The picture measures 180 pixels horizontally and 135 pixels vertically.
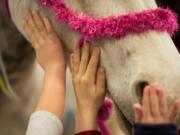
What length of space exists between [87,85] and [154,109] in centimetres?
14

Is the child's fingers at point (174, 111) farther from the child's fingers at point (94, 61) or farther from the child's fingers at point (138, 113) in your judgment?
the child's fingers at point (94, 61)

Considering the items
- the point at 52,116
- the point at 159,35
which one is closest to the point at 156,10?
the point at 159,35

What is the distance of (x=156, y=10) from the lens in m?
0.72

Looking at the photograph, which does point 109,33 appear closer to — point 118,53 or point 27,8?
point 118,53

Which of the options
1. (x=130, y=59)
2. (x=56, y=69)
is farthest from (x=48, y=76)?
(x=130, y=59)

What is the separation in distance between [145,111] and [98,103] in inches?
4.7

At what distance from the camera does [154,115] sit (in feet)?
2.17

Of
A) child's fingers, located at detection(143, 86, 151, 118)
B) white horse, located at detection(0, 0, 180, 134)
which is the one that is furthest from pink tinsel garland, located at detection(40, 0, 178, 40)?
child's fingers, located at detection(143, 86, 151, 118)

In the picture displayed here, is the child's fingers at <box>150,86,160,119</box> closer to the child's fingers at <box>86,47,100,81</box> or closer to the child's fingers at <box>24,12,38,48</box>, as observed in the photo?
the child's fingers at <box>86,47,100,81</box>

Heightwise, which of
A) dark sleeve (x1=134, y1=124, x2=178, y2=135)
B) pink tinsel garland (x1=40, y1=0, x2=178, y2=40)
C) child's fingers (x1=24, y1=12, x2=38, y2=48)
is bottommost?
dark sleeve (x1=134, y1=124, x2=178, y2=135)

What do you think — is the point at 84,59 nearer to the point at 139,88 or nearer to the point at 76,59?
the point at 76,59

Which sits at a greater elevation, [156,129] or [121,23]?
[121,23]

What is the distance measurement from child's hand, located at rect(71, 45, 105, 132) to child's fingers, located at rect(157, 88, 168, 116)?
120 mm

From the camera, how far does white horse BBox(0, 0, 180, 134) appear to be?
2.19 ft
